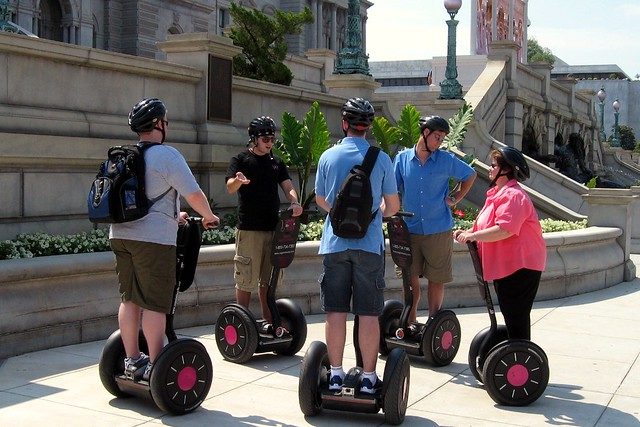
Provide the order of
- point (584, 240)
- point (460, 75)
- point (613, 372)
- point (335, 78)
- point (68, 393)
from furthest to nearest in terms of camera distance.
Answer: point (460, 75), point (335, 78), point (584, 240), point (613, 372), point (68, 393)

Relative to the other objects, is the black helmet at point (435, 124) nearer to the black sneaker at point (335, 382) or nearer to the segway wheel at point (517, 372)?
the segway wheel at point (517, 372)

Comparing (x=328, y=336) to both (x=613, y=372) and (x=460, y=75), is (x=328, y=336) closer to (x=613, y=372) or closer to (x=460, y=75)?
(x=613, y=372)

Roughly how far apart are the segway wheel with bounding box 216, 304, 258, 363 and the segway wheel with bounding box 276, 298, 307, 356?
444 millimetres

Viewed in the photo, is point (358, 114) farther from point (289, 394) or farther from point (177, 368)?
point (289, 394)

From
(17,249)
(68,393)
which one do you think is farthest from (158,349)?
(17,249)

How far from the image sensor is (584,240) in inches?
495

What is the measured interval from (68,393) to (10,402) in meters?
0.43

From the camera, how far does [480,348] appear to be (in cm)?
682

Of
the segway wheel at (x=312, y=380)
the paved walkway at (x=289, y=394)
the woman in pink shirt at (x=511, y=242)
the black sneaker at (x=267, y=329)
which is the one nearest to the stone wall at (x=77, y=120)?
the paved walkway at (x=289, y=394)

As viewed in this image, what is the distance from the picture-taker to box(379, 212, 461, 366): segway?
7.46 m

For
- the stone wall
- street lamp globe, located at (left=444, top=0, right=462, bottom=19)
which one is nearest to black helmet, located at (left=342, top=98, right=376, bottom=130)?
the stone wall

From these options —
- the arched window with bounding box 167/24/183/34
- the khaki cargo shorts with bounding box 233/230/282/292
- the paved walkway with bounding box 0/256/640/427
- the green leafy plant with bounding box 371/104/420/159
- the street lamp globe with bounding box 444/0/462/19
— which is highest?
the arched window with bounding box 167/24/183/34

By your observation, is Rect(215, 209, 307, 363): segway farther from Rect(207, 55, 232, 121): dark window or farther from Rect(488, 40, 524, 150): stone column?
Rect(488, 40, 524, 150): stone column

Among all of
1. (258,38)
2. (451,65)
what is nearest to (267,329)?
(451,65)
